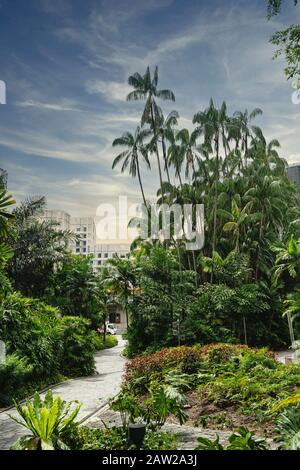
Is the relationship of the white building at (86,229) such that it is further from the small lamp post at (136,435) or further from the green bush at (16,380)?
the small lamp post at (136,435)

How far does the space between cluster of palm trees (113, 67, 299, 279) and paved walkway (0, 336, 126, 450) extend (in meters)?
11.6

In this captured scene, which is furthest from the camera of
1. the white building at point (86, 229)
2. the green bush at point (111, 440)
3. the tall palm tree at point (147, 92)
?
the white building at point (86, 229)

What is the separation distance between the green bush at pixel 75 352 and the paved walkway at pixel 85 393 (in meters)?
0.57

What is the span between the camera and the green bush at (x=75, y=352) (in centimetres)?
1598

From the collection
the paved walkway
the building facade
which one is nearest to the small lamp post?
the paved walkway

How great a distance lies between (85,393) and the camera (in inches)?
477

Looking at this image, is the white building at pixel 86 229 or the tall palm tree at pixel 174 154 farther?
the white building at pixel 86 229

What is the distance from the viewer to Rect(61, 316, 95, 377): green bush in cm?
Answer: 1598

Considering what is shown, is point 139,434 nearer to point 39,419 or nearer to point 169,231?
point 39,419

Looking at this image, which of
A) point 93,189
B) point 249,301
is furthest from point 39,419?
point 249,301

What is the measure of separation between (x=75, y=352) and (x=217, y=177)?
16033mm

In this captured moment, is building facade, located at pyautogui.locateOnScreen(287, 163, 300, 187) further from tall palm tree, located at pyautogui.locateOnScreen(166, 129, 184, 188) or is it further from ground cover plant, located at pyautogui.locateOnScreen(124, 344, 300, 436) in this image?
ground cover plant, located at pyautogui.locateOnScreen(124, 344, 300, 436)

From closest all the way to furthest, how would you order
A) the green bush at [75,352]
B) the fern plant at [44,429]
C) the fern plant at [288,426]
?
1. the fern plant at [44,429]
2. the fern plant at [288,426]
3. the green bush at [75,352]

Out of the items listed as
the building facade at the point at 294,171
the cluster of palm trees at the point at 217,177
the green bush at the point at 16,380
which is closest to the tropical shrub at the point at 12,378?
the green bush at the point at 16,380
